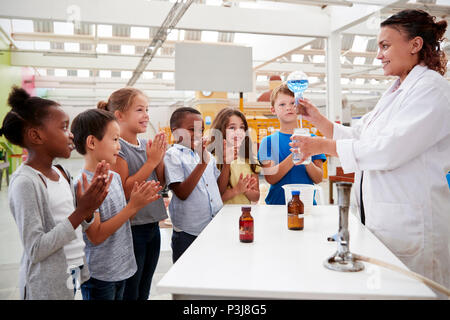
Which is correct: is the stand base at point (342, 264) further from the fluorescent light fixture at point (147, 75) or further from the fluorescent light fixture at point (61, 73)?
the fluorescent light fixture at point (61, 73)

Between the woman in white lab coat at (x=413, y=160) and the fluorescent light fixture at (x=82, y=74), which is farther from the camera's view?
the fluorescent light fixture at (x=82, y=74)

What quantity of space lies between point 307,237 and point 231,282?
52cm

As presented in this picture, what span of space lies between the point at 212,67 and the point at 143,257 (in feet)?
13.5

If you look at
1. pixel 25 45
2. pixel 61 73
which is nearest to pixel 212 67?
pixel 25 45

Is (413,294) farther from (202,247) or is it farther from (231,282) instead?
(202,247)

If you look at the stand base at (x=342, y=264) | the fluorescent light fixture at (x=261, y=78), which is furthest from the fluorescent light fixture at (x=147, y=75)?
the stand base at (x=342, y=264)

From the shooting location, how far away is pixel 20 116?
1192 mm

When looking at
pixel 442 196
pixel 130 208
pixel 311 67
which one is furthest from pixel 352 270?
pixel 311 67

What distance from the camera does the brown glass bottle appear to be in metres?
1.46

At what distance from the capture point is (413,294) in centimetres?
86

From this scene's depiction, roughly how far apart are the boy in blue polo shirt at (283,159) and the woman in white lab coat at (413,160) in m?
0.63

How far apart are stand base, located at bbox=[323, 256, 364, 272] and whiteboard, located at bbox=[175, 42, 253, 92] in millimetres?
4496

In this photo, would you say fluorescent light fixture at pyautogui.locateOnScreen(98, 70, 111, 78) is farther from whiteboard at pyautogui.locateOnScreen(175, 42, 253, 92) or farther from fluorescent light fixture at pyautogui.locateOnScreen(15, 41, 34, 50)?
whiteboard at pyautogui.locateOnScreen(175, 42, 253, 92)

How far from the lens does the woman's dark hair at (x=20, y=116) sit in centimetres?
119
